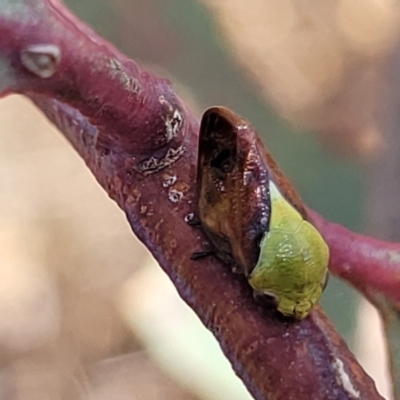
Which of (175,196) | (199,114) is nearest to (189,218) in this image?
(175,196)

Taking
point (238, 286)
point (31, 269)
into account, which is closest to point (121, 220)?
point (31, 269)

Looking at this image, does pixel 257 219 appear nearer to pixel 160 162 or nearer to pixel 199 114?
pixel 160 162

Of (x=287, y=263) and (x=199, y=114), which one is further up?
(x=287, y=263)

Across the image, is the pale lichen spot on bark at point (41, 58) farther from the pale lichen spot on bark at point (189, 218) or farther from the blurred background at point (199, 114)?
the blurred background at point (199, 114)

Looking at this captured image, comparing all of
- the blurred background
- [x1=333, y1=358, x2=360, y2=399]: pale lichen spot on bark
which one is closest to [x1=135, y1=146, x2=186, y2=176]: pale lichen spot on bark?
[x1=333, y1=358, x2=360, y2=399]: pale lichen spot on bark

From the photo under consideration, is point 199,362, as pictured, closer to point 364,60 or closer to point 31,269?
point 31,269

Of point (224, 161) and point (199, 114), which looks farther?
point (199, 114)

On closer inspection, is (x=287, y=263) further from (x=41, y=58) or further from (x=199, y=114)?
(x=199, y=114)

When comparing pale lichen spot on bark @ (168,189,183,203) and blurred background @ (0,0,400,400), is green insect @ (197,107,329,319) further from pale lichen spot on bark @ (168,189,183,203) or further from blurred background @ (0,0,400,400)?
blurred background @ (0,0,400,400)

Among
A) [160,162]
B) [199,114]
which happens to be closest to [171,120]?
[160,162]
